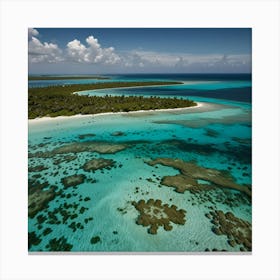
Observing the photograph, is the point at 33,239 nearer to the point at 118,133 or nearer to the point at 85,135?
the point at 85,135

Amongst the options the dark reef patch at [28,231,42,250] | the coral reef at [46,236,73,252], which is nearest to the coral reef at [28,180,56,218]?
the dark reef patch at [28,231,42,250]

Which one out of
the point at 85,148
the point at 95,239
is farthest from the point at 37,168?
the point at 95,239

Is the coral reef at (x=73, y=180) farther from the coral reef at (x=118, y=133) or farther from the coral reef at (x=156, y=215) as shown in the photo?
the coral reef at (x=118, y=133)

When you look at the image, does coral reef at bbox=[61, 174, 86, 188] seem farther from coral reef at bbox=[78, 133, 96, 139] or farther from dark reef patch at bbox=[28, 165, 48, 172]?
coral reef at bbox=[78, 133, 96, 139]
